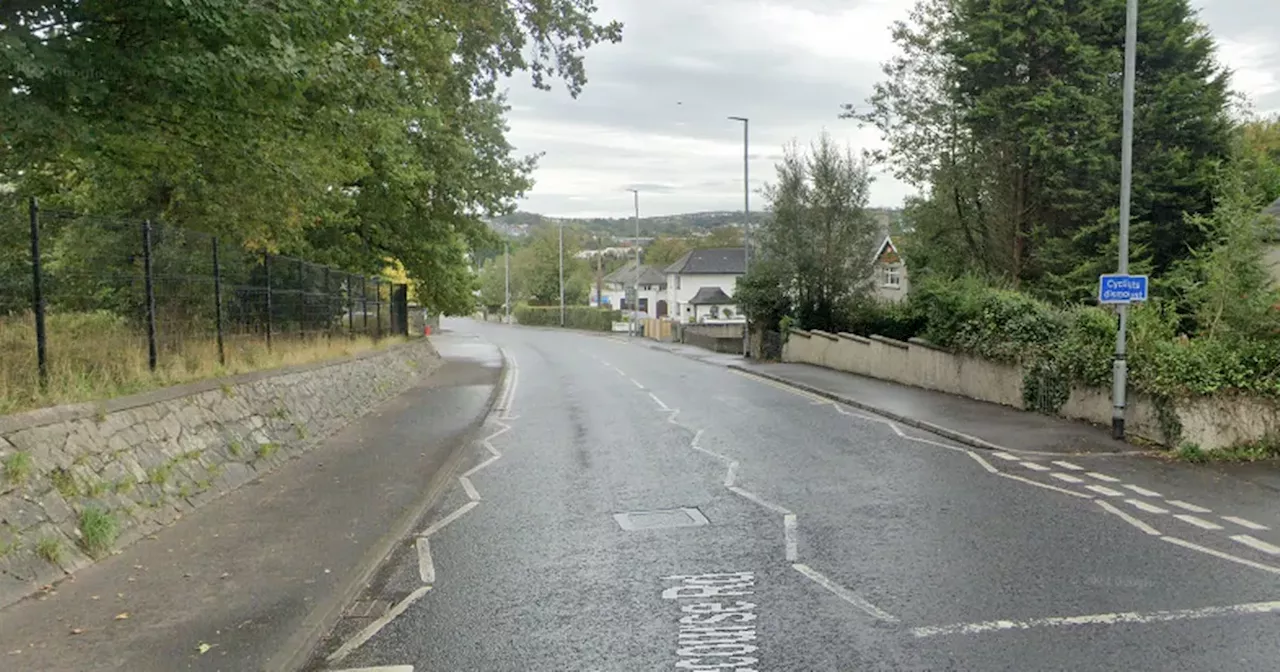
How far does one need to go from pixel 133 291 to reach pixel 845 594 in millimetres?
8770

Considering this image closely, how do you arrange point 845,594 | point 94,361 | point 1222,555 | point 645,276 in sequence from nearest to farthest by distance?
point 845,594 → point 1222,555 → point 94,361 → point 645,276

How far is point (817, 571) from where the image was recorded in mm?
6492

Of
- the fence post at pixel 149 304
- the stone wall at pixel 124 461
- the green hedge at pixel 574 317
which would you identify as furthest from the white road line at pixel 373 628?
the green hedge at pixel 574 317

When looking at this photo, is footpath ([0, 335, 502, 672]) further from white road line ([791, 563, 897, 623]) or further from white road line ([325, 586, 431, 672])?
white road line ([791, 563, 897, 623])

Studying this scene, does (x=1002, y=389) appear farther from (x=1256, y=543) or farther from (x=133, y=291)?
(x=133, y=291)

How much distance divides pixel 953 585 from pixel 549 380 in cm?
1907

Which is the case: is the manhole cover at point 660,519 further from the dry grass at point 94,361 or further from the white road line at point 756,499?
A: the dry grass at point 94,361

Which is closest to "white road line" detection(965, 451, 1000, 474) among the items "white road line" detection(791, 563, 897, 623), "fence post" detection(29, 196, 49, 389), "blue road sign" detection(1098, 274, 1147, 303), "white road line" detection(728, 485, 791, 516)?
"blue road sign" detection(1098, 274, 1147, 303)

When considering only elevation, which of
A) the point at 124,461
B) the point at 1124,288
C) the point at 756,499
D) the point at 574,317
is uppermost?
the point at 1124,288

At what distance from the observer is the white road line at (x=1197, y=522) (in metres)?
7.69

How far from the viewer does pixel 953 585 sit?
610 centimetres

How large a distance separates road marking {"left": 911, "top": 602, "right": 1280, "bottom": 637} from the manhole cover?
304 cm

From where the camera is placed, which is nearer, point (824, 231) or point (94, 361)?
point (94, 361)

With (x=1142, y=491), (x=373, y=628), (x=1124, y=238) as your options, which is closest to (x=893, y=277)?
(x=1124, y=238)
